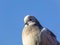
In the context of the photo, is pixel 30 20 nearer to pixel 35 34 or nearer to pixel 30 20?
pixel 30 20

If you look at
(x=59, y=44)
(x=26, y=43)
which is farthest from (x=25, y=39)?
(x=59, y=44)

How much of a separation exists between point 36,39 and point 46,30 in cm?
42

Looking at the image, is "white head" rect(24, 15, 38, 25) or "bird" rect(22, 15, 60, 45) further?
"white head" rect(24, 15, 38, 25)

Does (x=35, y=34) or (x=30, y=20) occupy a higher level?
(x=30, y=20)

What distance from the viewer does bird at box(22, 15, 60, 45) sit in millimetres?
6082

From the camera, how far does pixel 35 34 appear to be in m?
6.16

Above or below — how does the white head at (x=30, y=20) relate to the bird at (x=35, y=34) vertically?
above

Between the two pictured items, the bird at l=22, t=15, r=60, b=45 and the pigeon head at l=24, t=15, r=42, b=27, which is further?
the pigeon head at l=24, t=15, r=42, b=27

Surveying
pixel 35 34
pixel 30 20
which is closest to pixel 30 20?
pixel 30 20

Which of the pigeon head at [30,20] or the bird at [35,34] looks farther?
the pigeon head at [30,20]

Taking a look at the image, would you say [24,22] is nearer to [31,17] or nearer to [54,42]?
[31,17]

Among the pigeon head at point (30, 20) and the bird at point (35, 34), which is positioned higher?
the pigeon head at point (30, 20)

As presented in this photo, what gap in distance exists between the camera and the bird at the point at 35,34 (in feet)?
20.0

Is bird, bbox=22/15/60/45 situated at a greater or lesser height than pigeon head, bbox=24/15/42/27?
lesser
